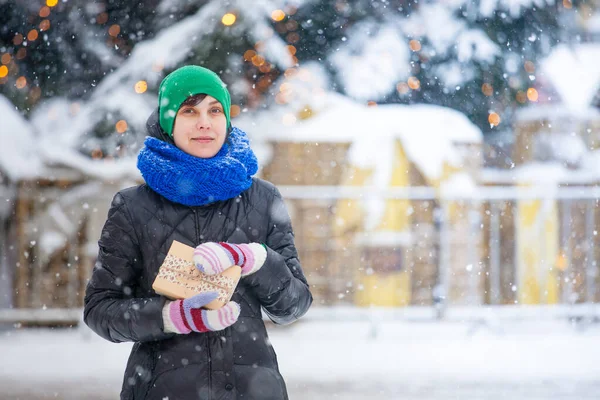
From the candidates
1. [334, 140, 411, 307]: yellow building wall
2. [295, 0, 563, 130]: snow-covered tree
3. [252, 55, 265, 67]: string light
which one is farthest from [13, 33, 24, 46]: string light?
[334, 140, 411, 307]: yellow building wall

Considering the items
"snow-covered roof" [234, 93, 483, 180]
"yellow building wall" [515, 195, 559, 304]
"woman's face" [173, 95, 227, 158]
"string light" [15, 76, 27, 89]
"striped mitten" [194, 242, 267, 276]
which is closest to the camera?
"striped mitten" [194, 242, 267, 276]

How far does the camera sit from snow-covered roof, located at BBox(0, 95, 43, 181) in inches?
313

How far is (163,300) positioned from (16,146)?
6.77 m

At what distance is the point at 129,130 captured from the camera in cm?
726

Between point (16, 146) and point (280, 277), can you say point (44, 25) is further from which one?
point (280, 277)

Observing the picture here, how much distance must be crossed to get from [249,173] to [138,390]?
54 centimetres

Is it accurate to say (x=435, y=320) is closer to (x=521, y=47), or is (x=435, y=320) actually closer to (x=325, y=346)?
(x=325, y=346)

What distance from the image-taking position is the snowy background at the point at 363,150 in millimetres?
6980

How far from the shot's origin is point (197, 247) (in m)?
1.79

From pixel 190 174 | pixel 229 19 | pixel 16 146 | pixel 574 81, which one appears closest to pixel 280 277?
pixel 190 174

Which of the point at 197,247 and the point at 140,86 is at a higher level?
the point at 140,86

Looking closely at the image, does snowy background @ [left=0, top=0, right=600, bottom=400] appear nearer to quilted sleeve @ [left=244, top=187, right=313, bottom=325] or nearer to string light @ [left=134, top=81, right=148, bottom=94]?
string light @ [left=134, top=81, right=148, bottom=94]

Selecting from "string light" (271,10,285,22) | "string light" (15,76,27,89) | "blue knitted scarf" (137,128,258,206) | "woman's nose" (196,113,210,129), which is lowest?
"blue knitted scarf" (137,128,258,206)

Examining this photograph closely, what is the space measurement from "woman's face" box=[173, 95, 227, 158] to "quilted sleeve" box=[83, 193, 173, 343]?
0.19 m
